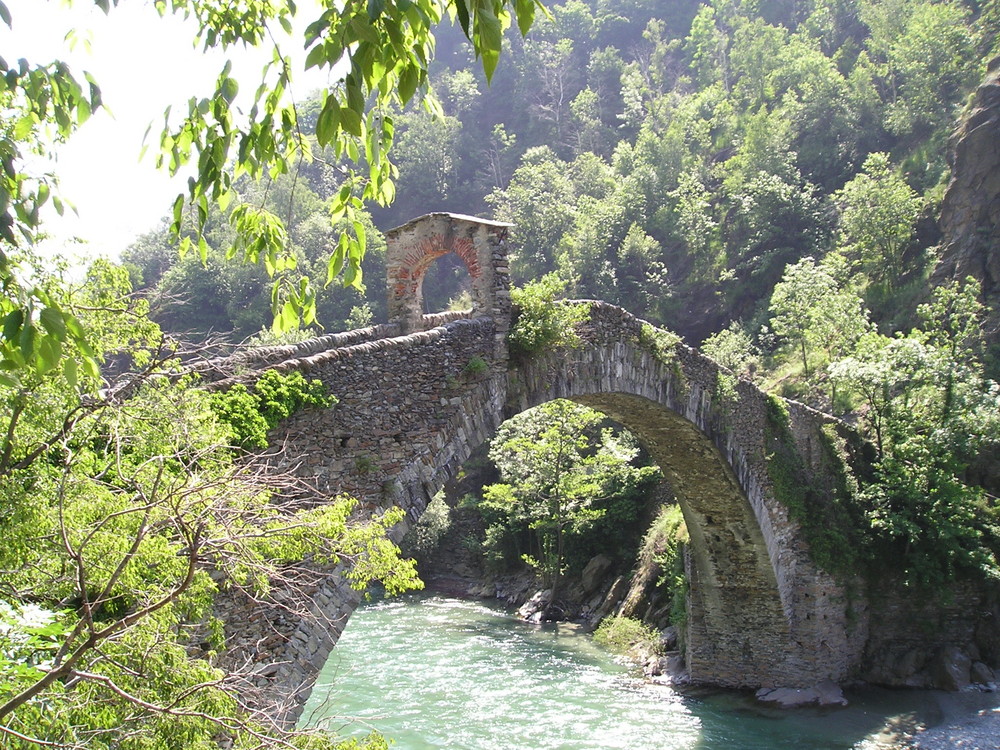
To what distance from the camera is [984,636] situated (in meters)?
14.0

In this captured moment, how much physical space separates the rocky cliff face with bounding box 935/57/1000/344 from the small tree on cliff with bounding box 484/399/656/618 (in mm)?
9462

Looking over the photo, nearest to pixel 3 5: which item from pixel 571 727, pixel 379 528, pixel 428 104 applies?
pixel 428 104

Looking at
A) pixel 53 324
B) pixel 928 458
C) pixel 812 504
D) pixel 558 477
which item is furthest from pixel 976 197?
pixel 53 324

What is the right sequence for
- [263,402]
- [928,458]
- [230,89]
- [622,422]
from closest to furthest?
1. [230,89]
2. [263,402]
3. [622,422]
4. [928,458]

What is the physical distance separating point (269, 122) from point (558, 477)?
1873cm

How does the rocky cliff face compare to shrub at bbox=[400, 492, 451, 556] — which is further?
shrub at bbox=[400, 492, 451, 556]

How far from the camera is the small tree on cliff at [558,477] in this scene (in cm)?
2064

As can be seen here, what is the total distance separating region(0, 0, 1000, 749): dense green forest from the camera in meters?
3.12

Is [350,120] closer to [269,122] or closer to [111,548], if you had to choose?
[269,122]

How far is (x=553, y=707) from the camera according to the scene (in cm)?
1330

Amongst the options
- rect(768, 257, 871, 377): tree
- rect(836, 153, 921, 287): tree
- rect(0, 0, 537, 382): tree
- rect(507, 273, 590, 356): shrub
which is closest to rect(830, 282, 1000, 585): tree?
rect(768, 257, 871, 377): tree

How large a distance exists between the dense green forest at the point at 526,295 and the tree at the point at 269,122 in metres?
0.02

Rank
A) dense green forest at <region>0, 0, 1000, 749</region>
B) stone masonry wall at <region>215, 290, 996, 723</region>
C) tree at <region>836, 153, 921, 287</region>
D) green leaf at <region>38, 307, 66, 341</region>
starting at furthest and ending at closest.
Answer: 1. tree at <region>836, 153, 921, 287</region>
2. stone masonry wall at <region>215, 290, 996, 723</region>
3. dense green forest at <region>0, 0, 1000, 749</region>
4. green leaf at <region>38, 307, 66, 341</region>

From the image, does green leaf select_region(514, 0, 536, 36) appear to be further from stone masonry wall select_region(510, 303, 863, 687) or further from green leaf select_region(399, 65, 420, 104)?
stone masonry wall select_region(510, 303, 863, 687)
